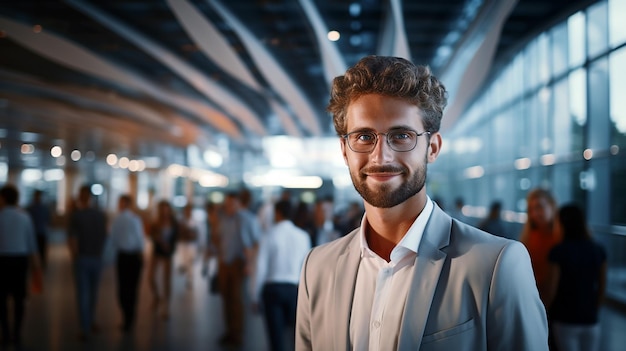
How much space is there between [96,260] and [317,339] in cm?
763

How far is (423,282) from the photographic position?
6.23 ft

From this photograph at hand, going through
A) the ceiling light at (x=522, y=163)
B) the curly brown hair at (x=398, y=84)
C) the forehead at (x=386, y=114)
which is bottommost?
the forehead at (x=386, y=114)

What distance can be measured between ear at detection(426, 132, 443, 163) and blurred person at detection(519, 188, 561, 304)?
141 inches

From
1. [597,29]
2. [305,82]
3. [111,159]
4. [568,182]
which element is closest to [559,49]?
[597,29]

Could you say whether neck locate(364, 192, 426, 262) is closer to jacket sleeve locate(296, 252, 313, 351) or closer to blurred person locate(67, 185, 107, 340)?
jacket sleeve locate(296, 252, 313, 351)

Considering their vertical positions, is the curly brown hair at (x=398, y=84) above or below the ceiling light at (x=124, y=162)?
below

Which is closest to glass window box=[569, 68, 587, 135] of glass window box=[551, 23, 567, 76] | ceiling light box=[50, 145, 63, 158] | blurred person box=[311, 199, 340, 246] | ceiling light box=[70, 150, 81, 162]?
glass window box=[551, 23, 567, 76]

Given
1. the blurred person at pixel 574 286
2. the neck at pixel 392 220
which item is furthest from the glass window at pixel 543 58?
the neck at pixel 392 220

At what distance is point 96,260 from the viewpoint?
29.9 feet

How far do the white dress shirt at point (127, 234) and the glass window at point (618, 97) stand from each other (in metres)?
7.95

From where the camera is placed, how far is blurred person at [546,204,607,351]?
4938 millimetres

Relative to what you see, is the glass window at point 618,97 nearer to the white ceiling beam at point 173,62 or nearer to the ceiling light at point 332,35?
the ceiling light at point 332,35

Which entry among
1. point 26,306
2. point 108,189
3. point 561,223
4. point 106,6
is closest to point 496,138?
point 106,6

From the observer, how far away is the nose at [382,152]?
1.95 meters
